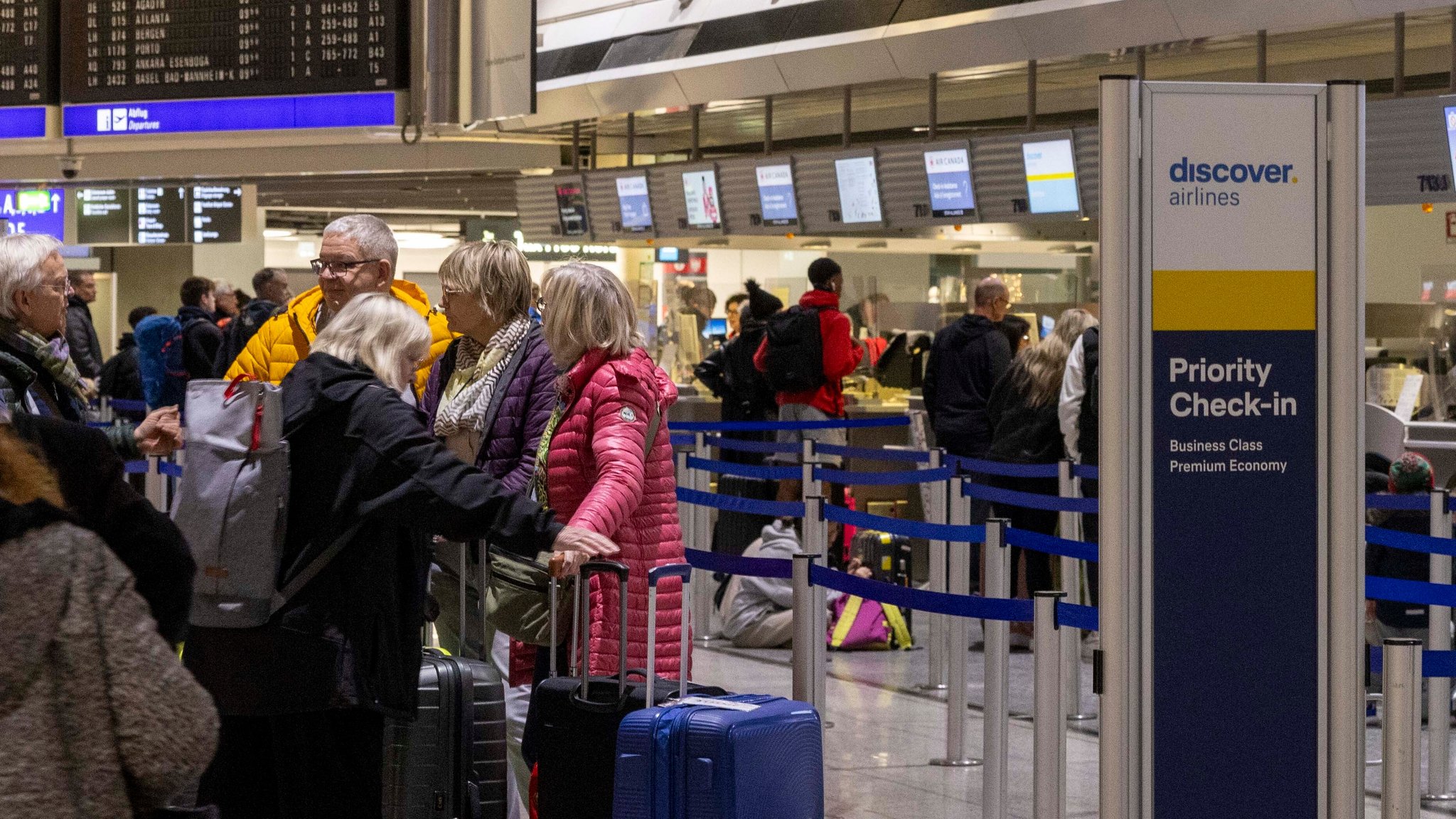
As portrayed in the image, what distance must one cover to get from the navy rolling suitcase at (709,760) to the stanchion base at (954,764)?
7.54 feet

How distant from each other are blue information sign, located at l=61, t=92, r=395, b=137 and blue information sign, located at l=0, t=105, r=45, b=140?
16 cm

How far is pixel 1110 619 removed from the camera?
3287 millimetres

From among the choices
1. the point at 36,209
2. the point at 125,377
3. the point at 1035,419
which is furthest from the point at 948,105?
the point at 36,209

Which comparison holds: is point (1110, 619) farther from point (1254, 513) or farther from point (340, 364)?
point (340, 364)

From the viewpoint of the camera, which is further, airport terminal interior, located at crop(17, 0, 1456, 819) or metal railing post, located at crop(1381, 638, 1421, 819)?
metal railing post, located at crop(1381, 638, 1421, 819)

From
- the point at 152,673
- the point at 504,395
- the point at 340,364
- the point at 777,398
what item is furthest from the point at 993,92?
the point at 152,673

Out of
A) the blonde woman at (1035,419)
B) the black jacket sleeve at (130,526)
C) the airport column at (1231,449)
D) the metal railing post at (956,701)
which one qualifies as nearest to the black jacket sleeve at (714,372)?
the blonde woman at (1035,419)

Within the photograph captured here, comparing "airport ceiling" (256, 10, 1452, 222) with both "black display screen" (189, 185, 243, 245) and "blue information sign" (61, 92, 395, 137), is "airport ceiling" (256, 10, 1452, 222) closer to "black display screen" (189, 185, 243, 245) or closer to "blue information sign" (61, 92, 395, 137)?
"blue information sign" (61, 92, 395, 137)

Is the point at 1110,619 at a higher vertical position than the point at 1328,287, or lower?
lower

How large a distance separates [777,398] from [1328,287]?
6778 mm

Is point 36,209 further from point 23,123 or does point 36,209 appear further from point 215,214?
point 23,123

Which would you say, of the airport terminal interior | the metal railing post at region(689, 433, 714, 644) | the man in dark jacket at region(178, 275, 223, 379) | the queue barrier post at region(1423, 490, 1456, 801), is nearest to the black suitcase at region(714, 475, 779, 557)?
the airport terminal interior

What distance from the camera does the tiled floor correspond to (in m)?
5.24

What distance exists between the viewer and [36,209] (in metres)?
14.5
